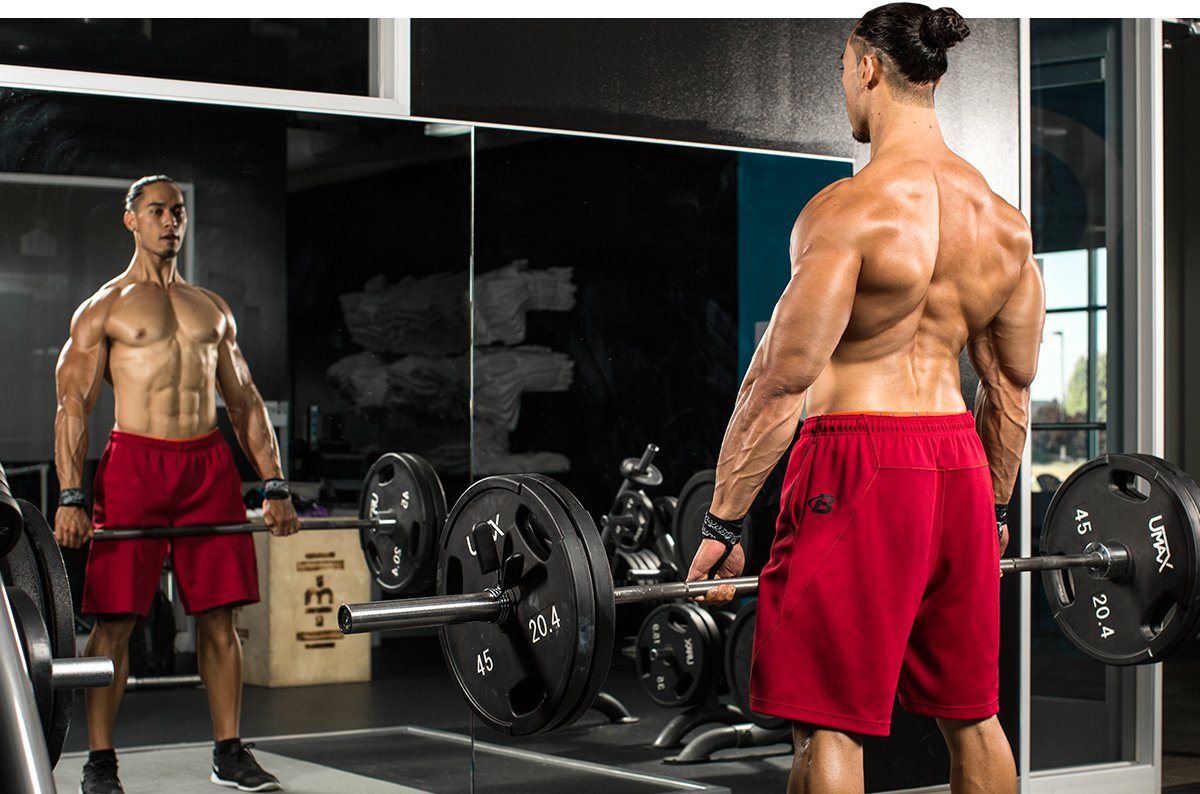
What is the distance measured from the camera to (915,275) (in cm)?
228

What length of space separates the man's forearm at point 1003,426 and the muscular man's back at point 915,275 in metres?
0.27

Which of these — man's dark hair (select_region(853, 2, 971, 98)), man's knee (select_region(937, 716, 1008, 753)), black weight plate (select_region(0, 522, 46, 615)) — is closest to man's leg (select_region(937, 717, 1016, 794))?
man's knee (select_region(937, 716, 1008, 753))

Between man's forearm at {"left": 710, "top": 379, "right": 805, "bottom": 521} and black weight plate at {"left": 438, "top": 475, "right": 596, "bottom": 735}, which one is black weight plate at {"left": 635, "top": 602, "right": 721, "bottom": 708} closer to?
black weight plate at {"left": 438, "top": 475, "right": 596, "bottom": 735}

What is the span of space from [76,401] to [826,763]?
5.72 feet

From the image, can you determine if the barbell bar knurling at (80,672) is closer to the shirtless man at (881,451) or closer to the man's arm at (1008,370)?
the shirtless man at (881,451)

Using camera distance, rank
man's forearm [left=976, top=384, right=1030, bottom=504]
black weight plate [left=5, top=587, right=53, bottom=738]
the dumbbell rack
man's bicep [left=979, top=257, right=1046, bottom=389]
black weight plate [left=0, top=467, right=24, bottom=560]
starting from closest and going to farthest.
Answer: the dumbbell rack < black weight plate [left=0, top=467, right=24, bottom=560] < black weight plate [left=5, top=587, right=53, bottom=738] < man's bicep [left=979, top=257, right=1046, bottom=389] < man's forearm [left=976, top=384, right=1030, bottom=504]

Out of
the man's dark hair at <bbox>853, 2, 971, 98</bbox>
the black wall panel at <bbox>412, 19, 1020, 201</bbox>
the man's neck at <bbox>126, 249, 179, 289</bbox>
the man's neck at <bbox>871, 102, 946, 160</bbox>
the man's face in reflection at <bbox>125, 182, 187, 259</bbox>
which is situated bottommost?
the man's neck at <bbox>126, 249, 179, 289</bbox>

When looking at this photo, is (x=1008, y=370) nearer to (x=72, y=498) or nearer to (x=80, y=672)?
(x=80, y=672)

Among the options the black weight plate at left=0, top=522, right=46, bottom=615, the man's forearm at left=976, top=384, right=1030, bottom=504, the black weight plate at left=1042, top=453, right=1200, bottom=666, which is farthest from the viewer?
the black weight plate at left=1042, top=453, right=1200, bottom=666

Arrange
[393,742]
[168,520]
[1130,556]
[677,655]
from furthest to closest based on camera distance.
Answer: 1. [677,655]
2. [393,742]
3. [168,520]
4. [1130,556]

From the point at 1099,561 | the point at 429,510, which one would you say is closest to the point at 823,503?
the point at 1099,561

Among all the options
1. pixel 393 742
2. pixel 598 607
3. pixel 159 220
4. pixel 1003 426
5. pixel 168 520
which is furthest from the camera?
pixel 393 742

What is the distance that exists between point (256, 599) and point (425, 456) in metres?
0.51

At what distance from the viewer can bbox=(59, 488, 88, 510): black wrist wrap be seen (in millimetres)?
2988
